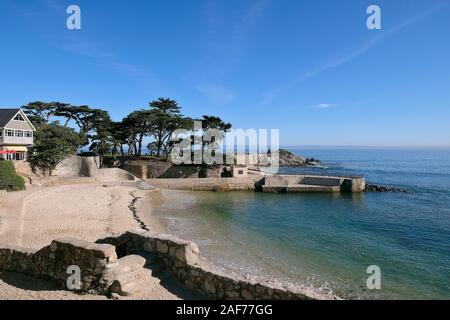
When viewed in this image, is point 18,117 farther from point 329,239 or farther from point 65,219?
point 329,239

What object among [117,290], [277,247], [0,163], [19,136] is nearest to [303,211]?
[277,247]

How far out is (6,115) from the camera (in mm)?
37344

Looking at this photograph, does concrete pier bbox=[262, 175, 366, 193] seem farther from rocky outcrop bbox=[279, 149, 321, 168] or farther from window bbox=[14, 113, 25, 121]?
rocky outcrop bbox=[279, 149, 321, 168]

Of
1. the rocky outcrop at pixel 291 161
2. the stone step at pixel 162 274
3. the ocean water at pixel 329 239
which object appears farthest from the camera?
the rocky outcrop at pixel 291 161

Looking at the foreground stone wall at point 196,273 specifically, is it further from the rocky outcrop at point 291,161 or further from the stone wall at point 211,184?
the rocky outcrop at point 291,161

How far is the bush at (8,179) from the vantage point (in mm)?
26438

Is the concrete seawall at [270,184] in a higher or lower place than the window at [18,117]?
lower

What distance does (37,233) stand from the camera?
15820 mm

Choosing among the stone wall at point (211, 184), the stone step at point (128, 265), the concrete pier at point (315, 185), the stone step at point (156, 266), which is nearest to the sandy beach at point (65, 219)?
the stone step at point (156, 266)

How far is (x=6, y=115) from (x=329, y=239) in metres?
39.0

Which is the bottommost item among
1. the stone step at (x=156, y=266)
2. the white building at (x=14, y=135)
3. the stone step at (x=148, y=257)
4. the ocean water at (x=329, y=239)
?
the ocean water at (x=329, y=239)

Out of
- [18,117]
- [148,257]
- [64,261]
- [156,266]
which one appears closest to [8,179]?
[18,117]

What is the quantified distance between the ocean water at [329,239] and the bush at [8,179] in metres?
13.2

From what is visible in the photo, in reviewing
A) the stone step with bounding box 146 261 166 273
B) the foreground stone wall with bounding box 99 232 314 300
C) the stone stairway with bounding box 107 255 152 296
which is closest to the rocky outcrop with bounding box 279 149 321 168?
the foreground stone wall with bounding box 99 232 314 300
